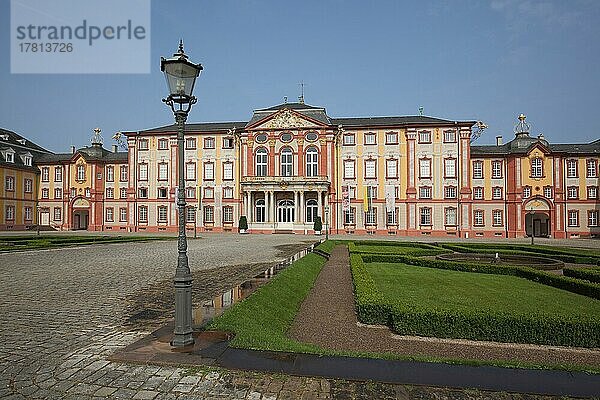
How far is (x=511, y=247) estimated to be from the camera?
27125mm

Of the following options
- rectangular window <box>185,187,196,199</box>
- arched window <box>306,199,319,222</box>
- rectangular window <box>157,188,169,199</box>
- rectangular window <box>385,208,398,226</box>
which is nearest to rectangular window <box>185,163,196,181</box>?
rectangular window <box>185,187,196,199</box>

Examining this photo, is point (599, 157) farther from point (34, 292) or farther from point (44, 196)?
point (44, 196)

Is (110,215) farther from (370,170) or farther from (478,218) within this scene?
(478,218)

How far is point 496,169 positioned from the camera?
52219 millimetres

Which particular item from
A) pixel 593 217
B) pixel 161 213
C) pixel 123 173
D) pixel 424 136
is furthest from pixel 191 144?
pixel 593 217

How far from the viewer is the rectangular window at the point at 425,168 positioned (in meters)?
53.1

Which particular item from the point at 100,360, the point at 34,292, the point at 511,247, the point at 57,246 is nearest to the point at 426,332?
the point at 100,360

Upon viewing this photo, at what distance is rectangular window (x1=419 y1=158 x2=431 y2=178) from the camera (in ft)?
174

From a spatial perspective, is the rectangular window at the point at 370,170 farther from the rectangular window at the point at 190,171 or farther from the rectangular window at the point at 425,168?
the rectangular window at the point at 190,171

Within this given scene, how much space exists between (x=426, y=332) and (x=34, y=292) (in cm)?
914

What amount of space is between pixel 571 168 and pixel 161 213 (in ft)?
156

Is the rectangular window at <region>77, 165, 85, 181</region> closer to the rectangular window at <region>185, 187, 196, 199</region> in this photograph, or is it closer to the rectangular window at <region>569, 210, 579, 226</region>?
the rectangular window at <region>185, 187, 196, 199</region>

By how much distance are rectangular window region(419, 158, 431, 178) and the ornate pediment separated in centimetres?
1365

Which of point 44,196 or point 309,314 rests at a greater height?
point 44,196
